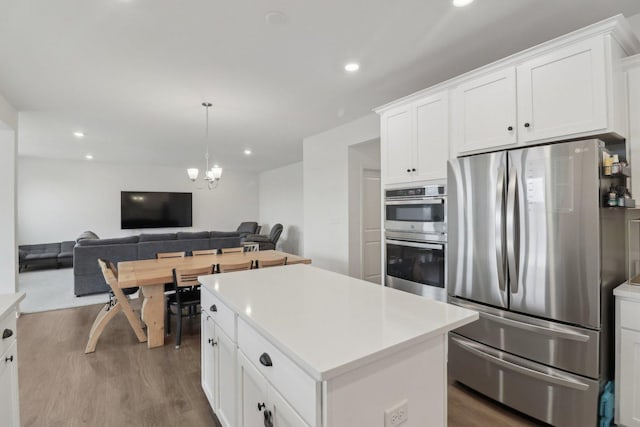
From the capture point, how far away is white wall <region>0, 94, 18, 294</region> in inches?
154

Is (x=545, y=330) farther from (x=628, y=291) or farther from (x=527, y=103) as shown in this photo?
(x=527, y=103)

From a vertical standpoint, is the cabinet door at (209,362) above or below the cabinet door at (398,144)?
below

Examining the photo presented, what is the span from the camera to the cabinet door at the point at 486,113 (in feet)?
6.86

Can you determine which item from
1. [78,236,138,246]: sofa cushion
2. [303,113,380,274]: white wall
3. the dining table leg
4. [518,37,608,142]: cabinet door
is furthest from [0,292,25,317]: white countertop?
[78,236,138,246]: sofa cushion

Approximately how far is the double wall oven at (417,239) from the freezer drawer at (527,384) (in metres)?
0.46

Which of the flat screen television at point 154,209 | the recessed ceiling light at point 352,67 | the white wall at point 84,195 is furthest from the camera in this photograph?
the flat screen television at point 154,209

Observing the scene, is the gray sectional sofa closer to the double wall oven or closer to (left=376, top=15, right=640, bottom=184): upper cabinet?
the double wall oven

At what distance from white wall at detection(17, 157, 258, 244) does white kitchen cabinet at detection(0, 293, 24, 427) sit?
7.94m

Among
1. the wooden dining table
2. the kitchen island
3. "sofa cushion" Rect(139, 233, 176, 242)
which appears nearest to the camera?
the kitchen island

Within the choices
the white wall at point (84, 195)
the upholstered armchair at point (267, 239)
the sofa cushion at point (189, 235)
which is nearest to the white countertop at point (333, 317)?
the sofa cushion at point (189, 235)

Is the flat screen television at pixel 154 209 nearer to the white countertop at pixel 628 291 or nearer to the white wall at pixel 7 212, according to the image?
the white wall at pixel 7 212

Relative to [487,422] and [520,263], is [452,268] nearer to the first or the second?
[520,263]

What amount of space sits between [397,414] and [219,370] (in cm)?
115

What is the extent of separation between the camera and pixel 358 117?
14.2ft
